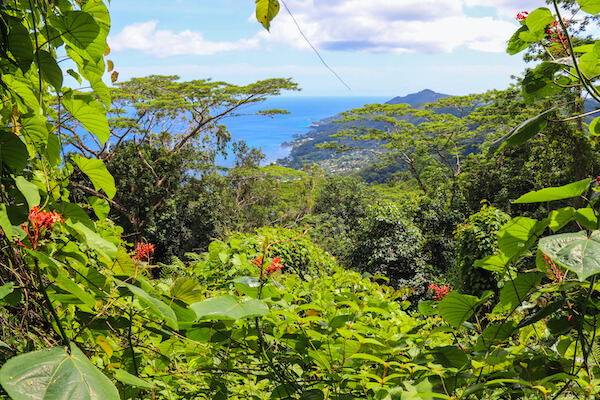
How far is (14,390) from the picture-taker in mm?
278

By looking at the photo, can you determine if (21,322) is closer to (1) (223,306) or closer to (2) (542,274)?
(1) (223,306)

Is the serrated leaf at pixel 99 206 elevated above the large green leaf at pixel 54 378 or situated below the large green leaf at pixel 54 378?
above

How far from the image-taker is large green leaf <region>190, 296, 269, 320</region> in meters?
0.44

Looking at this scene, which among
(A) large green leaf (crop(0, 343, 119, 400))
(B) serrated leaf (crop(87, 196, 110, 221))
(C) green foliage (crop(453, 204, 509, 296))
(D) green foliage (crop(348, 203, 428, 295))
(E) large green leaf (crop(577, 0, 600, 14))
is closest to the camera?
(A) large green leaf (crop(0, 343, 119, 400))

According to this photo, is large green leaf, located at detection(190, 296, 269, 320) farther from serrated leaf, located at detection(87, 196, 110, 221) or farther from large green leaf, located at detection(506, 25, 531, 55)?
large green leaf, located at detection(506, 25, 531, 55)

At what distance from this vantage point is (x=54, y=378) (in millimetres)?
310

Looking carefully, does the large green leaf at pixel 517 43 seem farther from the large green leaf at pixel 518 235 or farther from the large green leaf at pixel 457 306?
the large green leaf at pixel 457 306

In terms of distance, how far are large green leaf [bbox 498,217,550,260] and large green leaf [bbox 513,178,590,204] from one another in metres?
0.04

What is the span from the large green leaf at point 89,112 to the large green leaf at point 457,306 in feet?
2.42

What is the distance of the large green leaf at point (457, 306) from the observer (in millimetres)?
604

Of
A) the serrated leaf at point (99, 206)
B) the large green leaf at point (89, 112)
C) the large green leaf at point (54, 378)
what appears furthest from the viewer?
the serrated leaf at point (99, 206)

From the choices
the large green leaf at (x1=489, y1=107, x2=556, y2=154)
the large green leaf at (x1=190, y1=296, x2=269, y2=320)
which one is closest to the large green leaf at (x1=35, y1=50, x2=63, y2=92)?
the large green leaf at (x1=190, y1=296, x2=269, y2=320)

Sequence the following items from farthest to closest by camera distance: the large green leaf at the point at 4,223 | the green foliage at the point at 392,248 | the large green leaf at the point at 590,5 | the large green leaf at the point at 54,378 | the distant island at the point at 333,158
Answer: the distant island at the point at 333,158 → the green foliage at the point at 392,248 → the large green leaf at the point at 590,5 → the large green leaf at the point at 4,223 → the large green leaf at the point at 54,378

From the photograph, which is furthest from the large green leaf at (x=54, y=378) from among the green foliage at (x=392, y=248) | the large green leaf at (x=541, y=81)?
the green foliage at (x=392, y=248)
